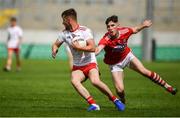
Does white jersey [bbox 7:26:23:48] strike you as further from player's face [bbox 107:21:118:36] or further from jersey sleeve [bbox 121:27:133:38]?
player's face [bbox 107:21:118:36]

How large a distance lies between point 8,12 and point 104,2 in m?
7.30

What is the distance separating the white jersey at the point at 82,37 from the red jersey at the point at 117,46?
2.24ft

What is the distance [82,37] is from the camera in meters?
14.5

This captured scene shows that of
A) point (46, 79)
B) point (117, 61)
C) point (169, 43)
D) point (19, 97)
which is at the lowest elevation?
point (169, 43)

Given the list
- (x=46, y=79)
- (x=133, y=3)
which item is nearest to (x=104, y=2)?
(x=133, y=3)

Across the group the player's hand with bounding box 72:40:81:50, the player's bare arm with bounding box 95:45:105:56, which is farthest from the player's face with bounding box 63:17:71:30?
the player's bare arm with bounding box 95:45:105:56

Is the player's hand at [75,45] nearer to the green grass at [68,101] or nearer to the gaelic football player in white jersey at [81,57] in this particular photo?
the gaelic football player in white jersey at [81,57]

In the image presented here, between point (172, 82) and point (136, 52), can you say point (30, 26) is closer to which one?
point (136, 52)

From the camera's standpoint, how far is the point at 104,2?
55.3m

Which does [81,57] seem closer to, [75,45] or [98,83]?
[75,45]

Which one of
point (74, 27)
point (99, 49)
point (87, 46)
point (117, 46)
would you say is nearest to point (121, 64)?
point (117, 46)

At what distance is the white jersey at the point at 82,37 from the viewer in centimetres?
1452

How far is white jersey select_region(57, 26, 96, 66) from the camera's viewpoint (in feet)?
47.6

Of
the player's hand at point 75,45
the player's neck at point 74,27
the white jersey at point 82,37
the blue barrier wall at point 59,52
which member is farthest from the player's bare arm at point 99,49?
the blue barrier wall at point 59,52
